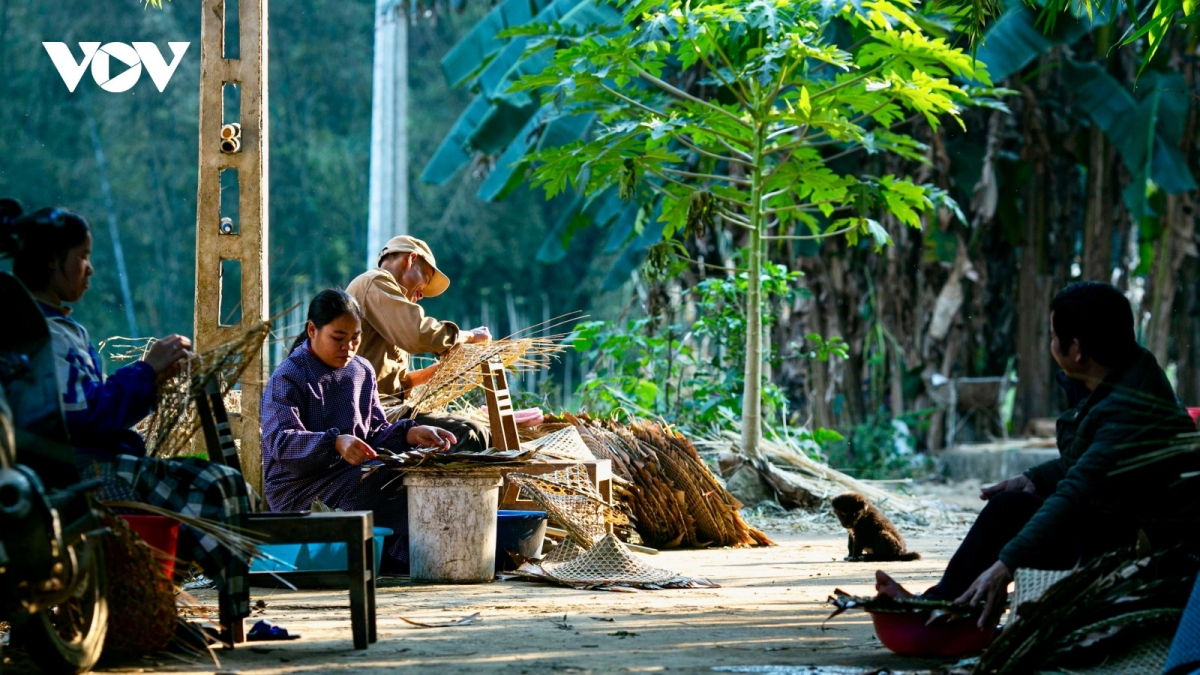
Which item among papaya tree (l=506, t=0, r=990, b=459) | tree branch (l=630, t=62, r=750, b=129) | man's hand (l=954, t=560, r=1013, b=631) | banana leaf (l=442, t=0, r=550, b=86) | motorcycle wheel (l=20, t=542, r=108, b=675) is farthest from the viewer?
banana leaf (l=442, t=0, r=550, b=86)

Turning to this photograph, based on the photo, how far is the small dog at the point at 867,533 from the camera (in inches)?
261

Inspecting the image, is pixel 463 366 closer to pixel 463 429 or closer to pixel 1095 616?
pixel 463 429

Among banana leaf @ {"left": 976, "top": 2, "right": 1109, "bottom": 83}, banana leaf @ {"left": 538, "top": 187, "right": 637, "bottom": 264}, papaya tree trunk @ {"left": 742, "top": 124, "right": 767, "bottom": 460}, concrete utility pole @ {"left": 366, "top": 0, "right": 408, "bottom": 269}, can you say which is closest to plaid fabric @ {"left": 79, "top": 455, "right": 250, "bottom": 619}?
papaya tree trunk @ {"left": 742, "top": 124, "right": 767, "bottom": 460}

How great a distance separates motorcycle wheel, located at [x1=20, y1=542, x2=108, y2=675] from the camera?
3094 millimetres

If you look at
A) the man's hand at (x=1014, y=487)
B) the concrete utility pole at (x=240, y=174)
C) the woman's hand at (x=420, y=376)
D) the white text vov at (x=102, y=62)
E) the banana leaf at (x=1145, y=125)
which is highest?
the white text vov at (x=102, y=62)

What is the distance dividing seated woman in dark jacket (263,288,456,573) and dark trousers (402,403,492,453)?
9.9 inches

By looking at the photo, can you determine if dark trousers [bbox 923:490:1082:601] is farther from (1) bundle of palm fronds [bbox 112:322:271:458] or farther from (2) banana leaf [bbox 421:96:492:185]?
(2) banana leaf [bbox 421:96:492:185]

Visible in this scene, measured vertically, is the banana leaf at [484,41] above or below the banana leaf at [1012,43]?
above

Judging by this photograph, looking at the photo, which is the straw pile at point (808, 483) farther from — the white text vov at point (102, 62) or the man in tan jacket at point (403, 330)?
the white text vov at point (102, 62)

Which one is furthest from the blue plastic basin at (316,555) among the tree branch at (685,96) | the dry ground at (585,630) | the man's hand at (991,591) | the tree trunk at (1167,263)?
the tree trunk at (1167,263)

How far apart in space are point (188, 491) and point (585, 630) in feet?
4.54

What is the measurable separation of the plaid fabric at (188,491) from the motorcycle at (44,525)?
286 millimetres

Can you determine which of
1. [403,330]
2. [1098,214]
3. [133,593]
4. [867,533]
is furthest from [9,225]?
[1098,214]

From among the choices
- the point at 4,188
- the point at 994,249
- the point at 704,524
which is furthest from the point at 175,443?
the point at 4,188
